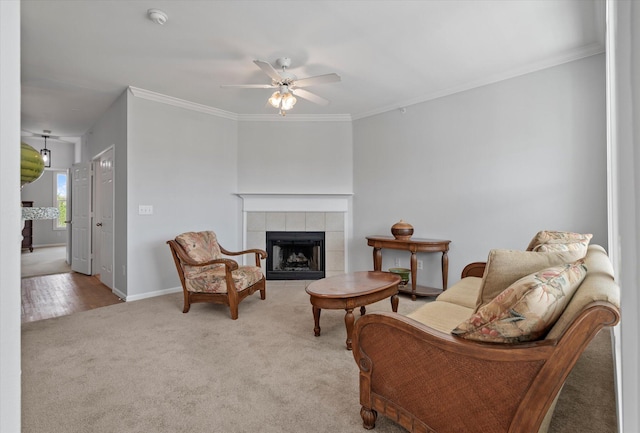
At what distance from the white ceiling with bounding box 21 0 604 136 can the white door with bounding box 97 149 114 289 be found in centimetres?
99

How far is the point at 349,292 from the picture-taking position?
258cm

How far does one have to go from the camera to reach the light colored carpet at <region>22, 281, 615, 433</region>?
1.73m

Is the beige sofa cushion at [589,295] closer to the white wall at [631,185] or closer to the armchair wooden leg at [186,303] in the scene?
the white wall at [631,185]

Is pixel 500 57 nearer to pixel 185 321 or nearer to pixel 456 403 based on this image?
pixel 456 403

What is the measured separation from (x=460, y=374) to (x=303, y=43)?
2872 mm

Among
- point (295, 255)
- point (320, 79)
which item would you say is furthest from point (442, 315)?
point (295, 255)

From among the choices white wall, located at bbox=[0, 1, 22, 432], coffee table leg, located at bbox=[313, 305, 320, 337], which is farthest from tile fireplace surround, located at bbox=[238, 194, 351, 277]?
white wall, located at bbox=[0, 1, 22, 432]

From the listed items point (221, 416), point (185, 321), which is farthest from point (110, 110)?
point (221, 416)

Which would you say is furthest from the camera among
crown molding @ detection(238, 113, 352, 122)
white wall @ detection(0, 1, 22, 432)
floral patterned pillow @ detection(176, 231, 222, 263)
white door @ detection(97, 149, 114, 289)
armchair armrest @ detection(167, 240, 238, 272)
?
crown molding @ detection(238, 113, 352, 122)

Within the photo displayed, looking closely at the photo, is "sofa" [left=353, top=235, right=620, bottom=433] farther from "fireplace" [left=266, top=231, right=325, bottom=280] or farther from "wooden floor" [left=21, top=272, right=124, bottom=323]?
"wooden floor" [left=21, top=272, right=124, bottom=323]

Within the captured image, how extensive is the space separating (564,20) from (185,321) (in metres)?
4.32

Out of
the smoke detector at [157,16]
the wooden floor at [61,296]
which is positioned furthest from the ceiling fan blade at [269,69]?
the wooden floor at [61,296]

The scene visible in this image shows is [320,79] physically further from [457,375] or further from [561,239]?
[457,375]

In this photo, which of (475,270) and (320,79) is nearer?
(320,79)
